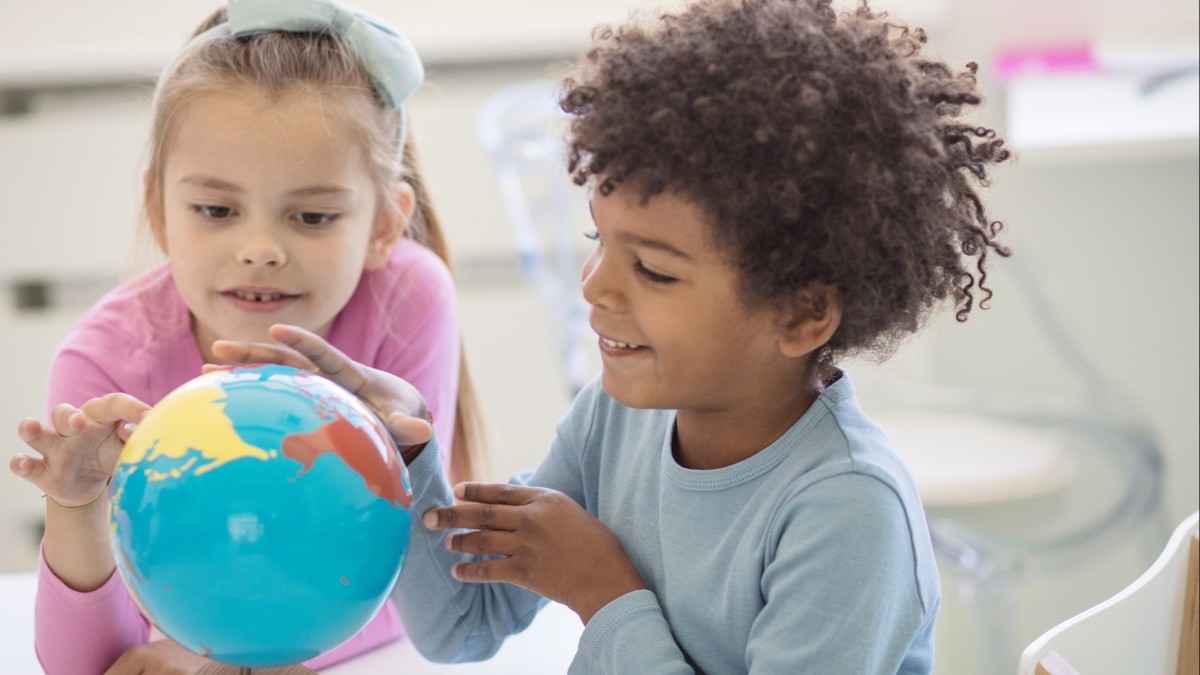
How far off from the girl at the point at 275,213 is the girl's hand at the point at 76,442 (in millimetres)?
181

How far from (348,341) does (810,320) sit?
66 centimetres

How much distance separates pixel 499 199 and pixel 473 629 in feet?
6.80

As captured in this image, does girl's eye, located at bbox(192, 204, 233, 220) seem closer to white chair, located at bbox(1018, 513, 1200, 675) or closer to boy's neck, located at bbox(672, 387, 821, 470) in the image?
boy's neck, located at bbox(672, 387, 821, 470)

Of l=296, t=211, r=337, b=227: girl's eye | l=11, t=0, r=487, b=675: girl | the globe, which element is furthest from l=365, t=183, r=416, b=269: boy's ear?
the globe

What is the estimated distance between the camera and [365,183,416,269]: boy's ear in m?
1.49

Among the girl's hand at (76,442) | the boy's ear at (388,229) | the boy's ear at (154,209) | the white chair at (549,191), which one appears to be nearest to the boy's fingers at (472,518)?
the girl's hand at (76,442)

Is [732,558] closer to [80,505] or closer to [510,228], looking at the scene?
[80,505]

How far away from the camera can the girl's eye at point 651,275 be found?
102 centimetres

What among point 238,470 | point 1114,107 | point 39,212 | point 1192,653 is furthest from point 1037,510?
Answer: point 39,212

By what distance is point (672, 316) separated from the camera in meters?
1.02

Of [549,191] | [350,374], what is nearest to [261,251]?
[350,374]

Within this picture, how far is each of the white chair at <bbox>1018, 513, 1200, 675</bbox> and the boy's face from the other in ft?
0.96

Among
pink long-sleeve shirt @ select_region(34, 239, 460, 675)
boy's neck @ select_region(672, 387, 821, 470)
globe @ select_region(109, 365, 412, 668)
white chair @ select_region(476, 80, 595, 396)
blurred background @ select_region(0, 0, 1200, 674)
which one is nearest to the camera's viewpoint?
globe @ select_region(109, 365, 412, 668)

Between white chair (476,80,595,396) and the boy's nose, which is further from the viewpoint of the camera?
white chair (476,80,595,396)
